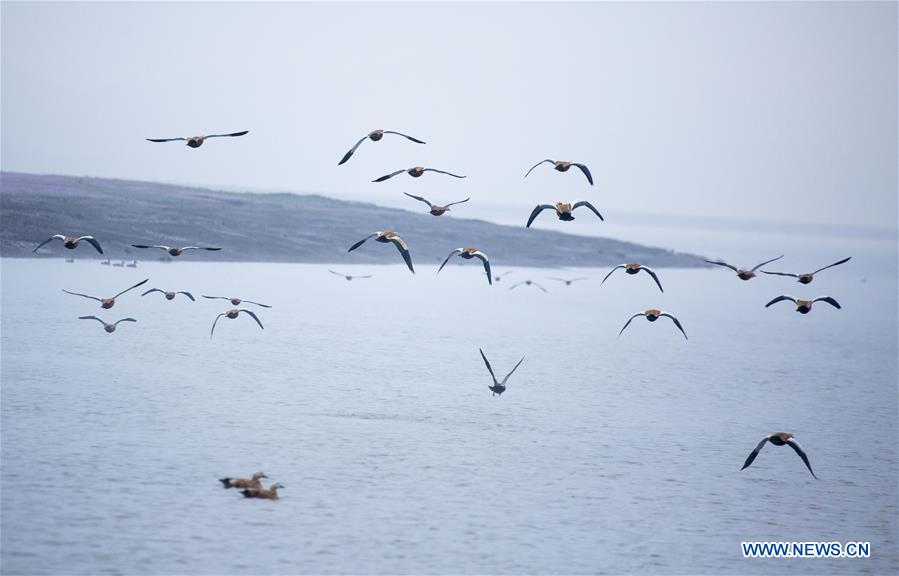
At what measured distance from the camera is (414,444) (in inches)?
993

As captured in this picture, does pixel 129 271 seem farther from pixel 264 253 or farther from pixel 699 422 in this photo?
pixel 699 422

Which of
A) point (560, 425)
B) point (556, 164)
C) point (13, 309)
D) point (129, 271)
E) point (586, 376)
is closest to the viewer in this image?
point (556, 164)

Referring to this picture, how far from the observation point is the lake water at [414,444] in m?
18.5

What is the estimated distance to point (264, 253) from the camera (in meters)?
71.0

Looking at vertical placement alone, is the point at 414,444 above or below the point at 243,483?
above

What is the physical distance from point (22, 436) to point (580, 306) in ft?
136

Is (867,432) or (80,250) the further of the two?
(80,250)

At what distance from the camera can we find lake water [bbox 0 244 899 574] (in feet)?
60.8

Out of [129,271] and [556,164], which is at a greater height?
[556,164]

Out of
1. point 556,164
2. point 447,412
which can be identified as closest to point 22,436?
point 447,412

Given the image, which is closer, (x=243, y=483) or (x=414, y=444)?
(x=243, y=483)

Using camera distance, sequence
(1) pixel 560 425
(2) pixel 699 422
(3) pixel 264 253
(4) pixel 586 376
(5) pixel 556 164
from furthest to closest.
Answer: (3) pixel 264 253 < (4) pixel 586 376 < (2) pixel 699 422 < (1) pixel 560 425 < (5) pixel 556 164

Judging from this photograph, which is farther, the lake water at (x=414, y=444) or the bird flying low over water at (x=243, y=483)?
the bird flying low over water at (x=243, y=483)

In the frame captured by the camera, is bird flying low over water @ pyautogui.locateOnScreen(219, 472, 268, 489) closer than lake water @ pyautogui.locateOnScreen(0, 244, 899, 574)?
No
